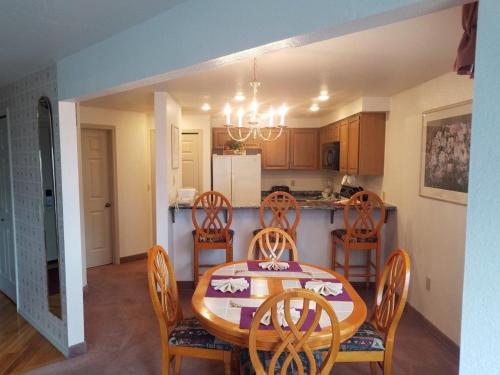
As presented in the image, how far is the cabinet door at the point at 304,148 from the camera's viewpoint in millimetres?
5625

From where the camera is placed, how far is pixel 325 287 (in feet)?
6.53

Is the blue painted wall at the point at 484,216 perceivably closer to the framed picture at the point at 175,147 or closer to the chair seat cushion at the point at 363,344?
the chair seat cushion at the point at 363,344

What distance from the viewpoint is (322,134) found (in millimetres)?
5500

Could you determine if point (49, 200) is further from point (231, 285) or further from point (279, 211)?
point (279, 211)

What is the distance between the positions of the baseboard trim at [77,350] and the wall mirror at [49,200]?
0.88 ft

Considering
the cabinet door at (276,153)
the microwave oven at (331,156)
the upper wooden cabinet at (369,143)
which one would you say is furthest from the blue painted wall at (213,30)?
the cabinet door at (276,153)

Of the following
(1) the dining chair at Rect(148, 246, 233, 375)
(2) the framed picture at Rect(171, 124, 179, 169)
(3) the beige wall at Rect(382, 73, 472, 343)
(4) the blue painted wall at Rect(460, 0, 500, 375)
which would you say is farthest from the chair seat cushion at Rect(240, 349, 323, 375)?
(2) the framed picture at Rect(171, 124, 179, 169)

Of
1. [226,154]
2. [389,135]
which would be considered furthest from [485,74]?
[226,154]

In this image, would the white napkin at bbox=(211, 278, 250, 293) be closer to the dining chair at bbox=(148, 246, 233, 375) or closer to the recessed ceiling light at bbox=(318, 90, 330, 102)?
the dining chair at bbox=(148, 246, 233, 375)

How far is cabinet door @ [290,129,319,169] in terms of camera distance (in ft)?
18.5

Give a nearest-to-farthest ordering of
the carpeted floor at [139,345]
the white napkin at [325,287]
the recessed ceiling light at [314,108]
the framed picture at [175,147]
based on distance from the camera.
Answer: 1. the white napkin at [325,287]
2. the carpeted floor at [139,345]
3. the framed picture at [175,147]
4. the recessed ceiling light at [314,108]

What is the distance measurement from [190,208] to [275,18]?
2782 millimetres

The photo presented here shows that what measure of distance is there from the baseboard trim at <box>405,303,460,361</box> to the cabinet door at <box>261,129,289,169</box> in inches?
120

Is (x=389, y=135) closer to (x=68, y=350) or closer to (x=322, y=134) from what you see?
(x=322, y=134)
